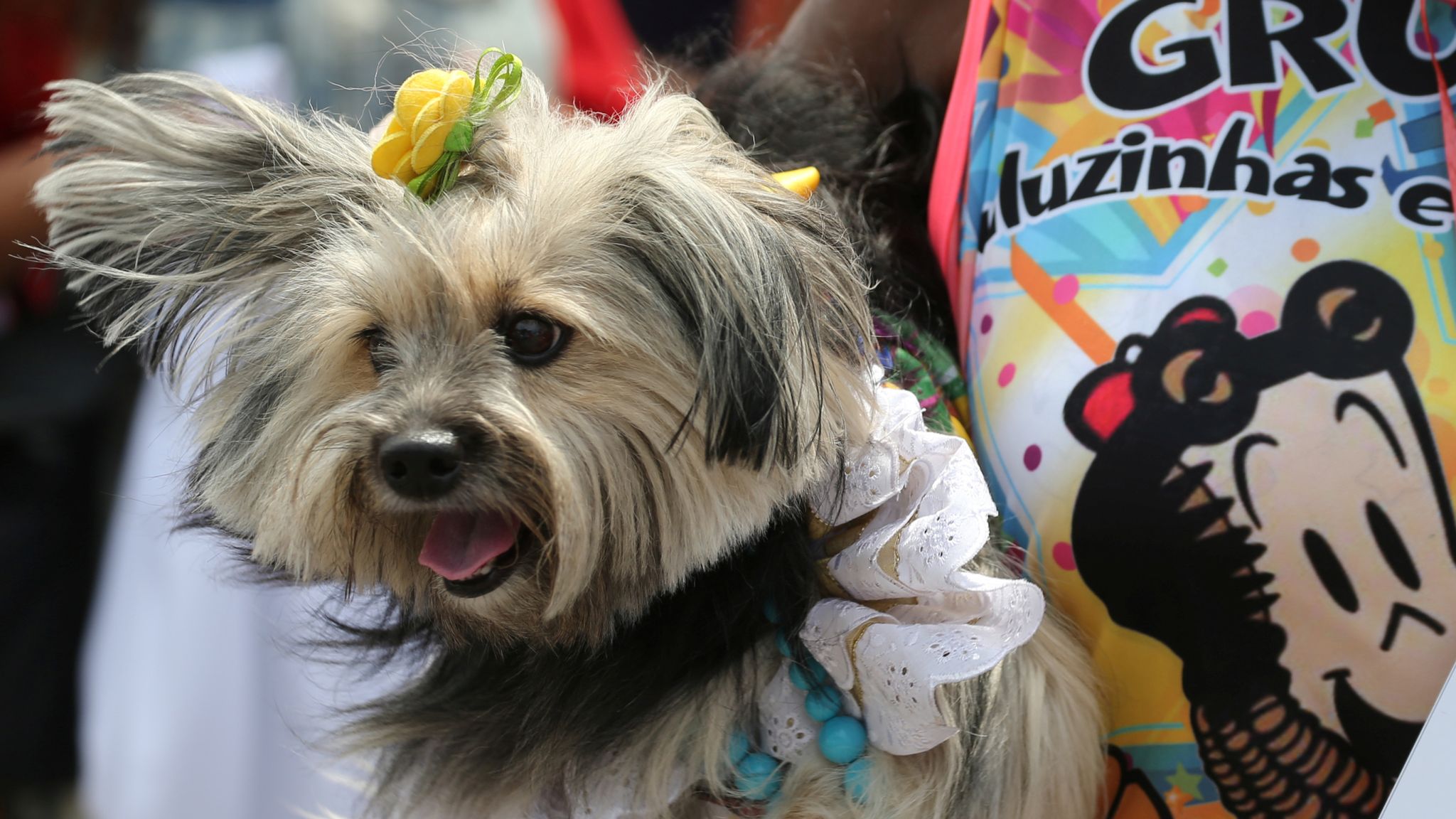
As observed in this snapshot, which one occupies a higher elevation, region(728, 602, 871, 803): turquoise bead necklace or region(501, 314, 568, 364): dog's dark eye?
region(501, 314, 568, 364): dog's dark eye

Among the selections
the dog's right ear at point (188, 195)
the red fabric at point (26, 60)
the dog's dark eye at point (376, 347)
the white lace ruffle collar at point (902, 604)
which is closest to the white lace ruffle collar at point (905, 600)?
the white lace ruffle collar at point (902, 604)

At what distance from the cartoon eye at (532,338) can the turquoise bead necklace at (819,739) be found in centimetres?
32

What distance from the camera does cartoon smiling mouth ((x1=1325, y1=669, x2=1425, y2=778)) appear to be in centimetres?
97

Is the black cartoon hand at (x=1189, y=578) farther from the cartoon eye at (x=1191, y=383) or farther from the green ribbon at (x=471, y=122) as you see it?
the green ribbon at (x=471, y=122)

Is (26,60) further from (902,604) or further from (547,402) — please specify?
(902,604)

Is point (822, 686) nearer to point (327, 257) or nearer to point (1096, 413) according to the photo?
point (1096, 413)

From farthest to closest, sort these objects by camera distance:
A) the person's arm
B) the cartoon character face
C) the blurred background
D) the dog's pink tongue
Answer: the blurred background < the person's arm < the dog's pink tongue < the cartoon character face

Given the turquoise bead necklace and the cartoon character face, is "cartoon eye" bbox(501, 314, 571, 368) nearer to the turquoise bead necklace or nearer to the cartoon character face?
the turquoise bead necklace

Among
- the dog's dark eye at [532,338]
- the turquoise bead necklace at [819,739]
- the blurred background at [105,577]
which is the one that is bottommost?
the blurred background at [105,577]

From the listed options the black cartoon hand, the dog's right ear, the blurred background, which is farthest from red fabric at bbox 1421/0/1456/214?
the blurred background

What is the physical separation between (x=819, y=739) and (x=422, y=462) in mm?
448

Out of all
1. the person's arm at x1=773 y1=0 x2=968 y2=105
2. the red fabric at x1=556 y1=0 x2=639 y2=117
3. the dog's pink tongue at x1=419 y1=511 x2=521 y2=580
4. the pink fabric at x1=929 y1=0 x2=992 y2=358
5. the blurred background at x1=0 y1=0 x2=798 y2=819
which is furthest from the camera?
the red fabric at x1=556 y1=0 x2=639 y2=117

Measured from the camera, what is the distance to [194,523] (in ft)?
3.95

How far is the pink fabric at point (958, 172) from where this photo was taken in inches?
49.4
